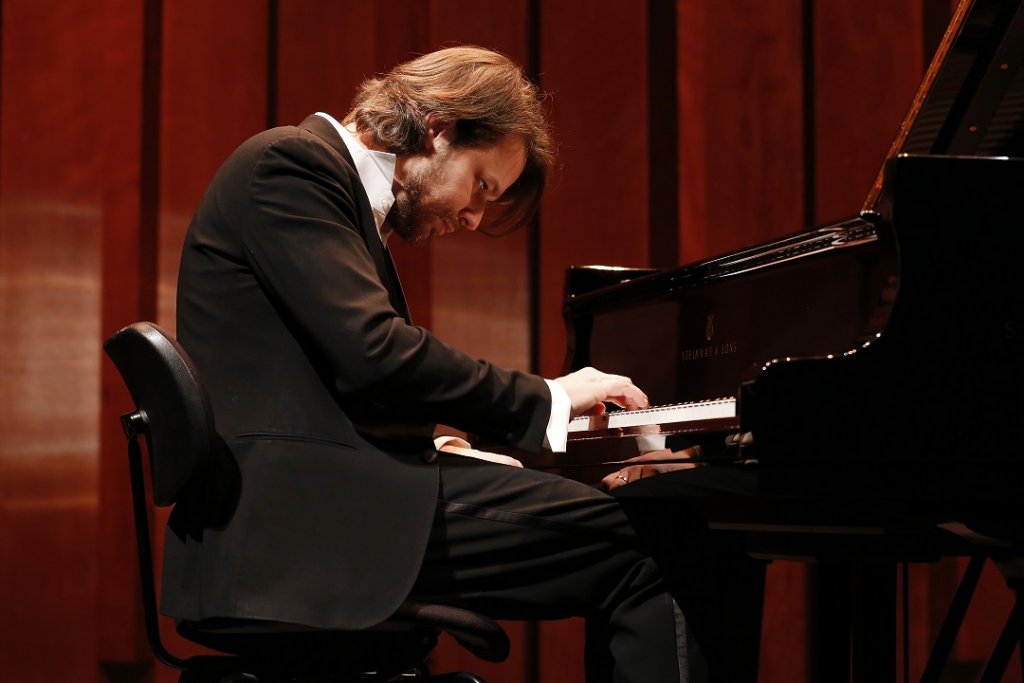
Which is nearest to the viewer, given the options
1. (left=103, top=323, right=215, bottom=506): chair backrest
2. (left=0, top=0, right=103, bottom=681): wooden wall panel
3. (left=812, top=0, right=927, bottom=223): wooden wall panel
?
(left=103, top=323, right=215, bottom=506): chair backrest

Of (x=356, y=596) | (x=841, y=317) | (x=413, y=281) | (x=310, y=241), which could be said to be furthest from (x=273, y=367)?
(x=413, y=281)

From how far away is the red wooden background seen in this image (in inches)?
126

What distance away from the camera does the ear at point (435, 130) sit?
1750 millimetres

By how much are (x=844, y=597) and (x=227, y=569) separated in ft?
2.83

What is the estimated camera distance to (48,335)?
3232mm

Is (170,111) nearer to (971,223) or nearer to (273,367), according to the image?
(273,367)

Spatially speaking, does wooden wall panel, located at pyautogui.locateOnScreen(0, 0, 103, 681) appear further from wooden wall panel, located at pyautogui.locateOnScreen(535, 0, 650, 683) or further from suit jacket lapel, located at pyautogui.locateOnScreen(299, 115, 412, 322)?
suit jacket lapel, located at pyautogui.locateOnScreen(299, 115, 412, 322)

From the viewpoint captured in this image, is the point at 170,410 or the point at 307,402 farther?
the point at 307,402

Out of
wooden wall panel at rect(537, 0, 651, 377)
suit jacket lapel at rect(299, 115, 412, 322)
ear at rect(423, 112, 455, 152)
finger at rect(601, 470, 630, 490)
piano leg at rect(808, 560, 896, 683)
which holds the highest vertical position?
wooden wall panel at rect(537, 0, 651, 377)

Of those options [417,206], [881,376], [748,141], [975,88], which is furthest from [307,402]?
[748,141]

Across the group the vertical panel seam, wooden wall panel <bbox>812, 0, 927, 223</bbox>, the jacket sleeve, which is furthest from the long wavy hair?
wooden wall panel <bbox>812, 0, 927, 223</bbox>

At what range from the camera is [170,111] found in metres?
3.31

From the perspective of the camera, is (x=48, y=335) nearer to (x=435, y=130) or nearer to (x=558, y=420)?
(x=435, y=130)

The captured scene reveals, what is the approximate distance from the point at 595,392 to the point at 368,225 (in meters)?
0.39
